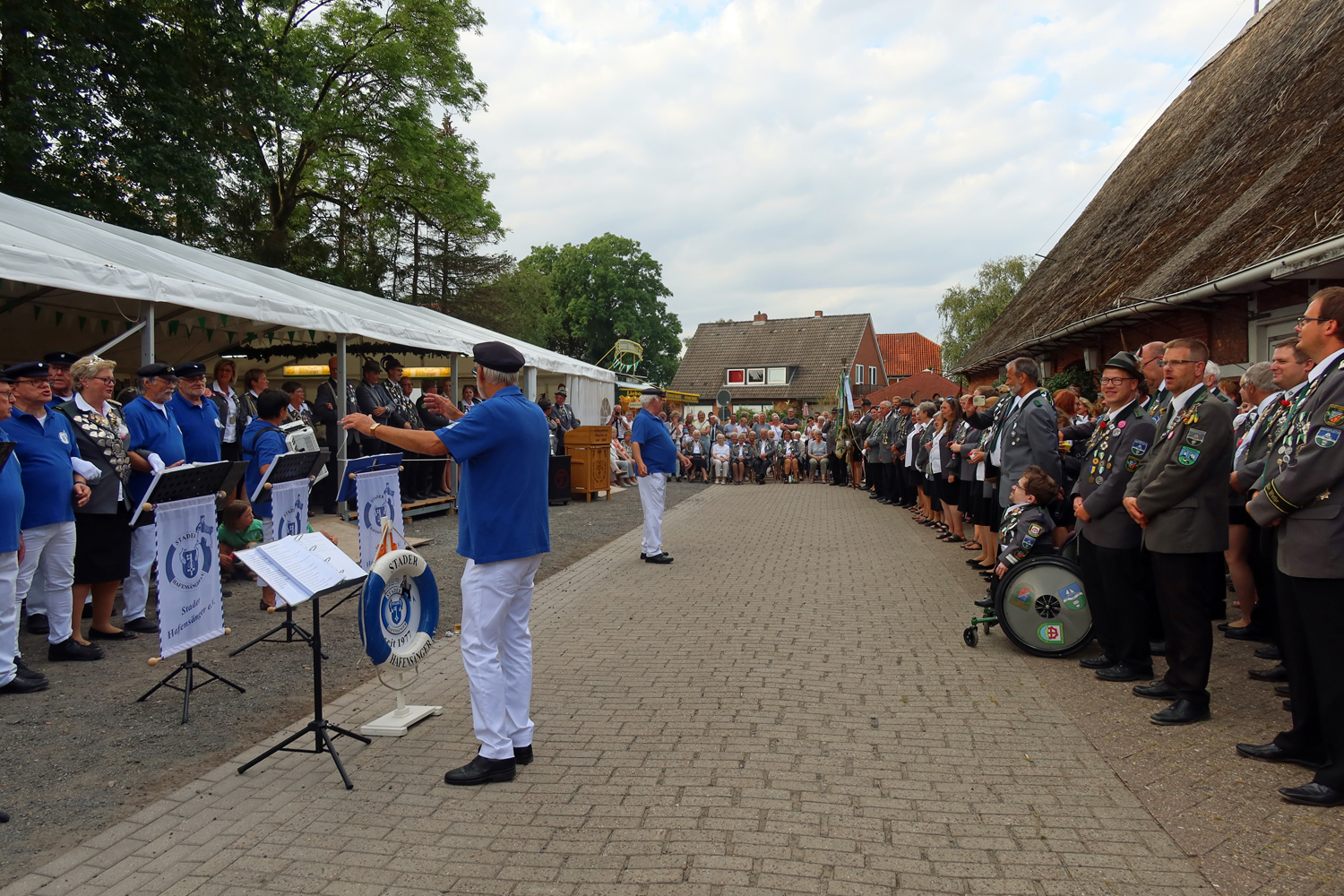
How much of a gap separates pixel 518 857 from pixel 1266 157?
13.3 m

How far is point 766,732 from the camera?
4.69 m

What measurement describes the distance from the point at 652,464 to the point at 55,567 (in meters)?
6.38

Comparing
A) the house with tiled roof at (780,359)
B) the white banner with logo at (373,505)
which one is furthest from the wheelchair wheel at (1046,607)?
the house with tiled roof at (780,359)

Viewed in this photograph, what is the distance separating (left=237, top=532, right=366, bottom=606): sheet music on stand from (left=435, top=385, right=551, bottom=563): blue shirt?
76 cm

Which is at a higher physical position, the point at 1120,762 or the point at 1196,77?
the point at 1196,77

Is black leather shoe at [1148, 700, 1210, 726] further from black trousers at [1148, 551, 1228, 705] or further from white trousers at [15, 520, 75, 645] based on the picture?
white trousers at [15, 520, 75, 645]

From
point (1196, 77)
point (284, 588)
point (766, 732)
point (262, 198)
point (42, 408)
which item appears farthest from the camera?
point (262, 198)

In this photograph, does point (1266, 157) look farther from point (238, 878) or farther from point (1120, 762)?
point (238, 878)

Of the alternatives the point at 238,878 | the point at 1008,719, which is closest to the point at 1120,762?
the point at 1008,719

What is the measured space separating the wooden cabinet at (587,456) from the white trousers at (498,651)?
13.6m

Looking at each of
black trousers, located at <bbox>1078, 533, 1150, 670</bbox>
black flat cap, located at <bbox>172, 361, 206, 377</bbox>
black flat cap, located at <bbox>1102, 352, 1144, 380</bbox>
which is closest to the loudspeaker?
black flat cap, located at <bbox>172, 361, 206, 377</bbox>

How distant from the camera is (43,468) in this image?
5.65 m

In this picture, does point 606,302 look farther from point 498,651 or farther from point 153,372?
point 498,651

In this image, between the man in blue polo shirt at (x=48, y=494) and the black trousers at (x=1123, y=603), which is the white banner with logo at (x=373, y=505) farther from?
the black trousers at (x=1123, y=603)
